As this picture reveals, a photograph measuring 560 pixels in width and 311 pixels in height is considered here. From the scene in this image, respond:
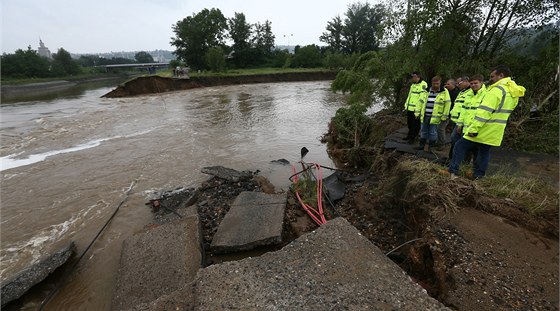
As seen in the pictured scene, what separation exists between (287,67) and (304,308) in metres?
54.0

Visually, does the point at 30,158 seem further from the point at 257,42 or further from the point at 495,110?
the point at 257,42

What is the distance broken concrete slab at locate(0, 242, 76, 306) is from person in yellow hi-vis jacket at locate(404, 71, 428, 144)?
723 cm

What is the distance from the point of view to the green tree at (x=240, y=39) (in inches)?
2112

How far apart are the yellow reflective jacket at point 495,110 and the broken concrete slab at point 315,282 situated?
2689mm

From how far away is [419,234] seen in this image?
3148 millimetres

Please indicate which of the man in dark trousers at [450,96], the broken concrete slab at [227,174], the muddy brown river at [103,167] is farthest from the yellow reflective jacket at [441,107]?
the broken concrete slab at [227,174]

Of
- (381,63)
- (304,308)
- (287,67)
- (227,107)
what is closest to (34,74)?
(287,67)

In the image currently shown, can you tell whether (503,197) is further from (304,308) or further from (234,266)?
(234,266)

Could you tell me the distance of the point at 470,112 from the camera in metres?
4.20

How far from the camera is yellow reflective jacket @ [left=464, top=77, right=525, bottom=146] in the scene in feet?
11.4

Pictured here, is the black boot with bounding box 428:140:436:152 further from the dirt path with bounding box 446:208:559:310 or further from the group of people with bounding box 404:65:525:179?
the dirt path with bounding box 446:208:559:310

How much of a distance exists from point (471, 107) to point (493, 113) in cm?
62

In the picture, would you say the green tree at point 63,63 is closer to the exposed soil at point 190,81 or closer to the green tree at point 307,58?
the exposed soil at point 190,81

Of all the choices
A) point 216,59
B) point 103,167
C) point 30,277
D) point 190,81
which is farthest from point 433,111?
point 216,59
